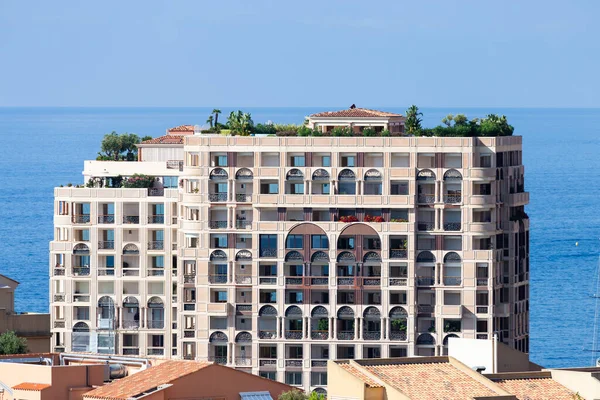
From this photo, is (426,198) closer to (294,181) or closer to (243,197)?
(294,181)

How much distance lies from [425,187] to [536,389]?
141 feet

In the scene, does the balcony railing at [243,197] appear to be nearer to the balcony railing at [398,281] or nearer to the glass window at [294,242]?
the glass window at [294,242]

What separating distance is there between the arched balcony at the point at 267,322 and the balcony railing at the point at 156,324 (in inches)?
258

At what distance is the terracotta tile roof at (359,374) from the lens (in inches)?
2813

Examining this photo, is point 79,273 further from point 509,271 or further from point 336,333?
point 509,271

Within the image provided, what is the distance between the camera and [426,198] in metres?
117

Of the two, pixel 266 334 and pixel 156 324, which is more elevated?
pixel 156 324

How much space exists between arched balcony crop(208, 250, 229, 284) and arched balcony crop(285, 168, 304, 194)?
15.6ft

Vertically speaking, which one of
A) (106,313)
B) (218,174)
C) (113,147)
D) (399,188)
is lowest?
(106,313)

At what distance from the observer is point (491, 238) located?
11712cm

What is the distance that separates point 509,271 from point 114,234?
21.0 m

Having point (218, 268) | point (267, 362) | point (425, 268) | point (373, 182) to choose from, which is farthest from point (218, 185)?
point (425, 268)

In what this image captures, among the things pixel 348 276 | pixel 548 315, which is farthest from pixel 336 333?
pixel 548 315

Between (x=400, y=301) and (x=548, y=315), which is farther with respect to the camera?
(x=548, y=315)
